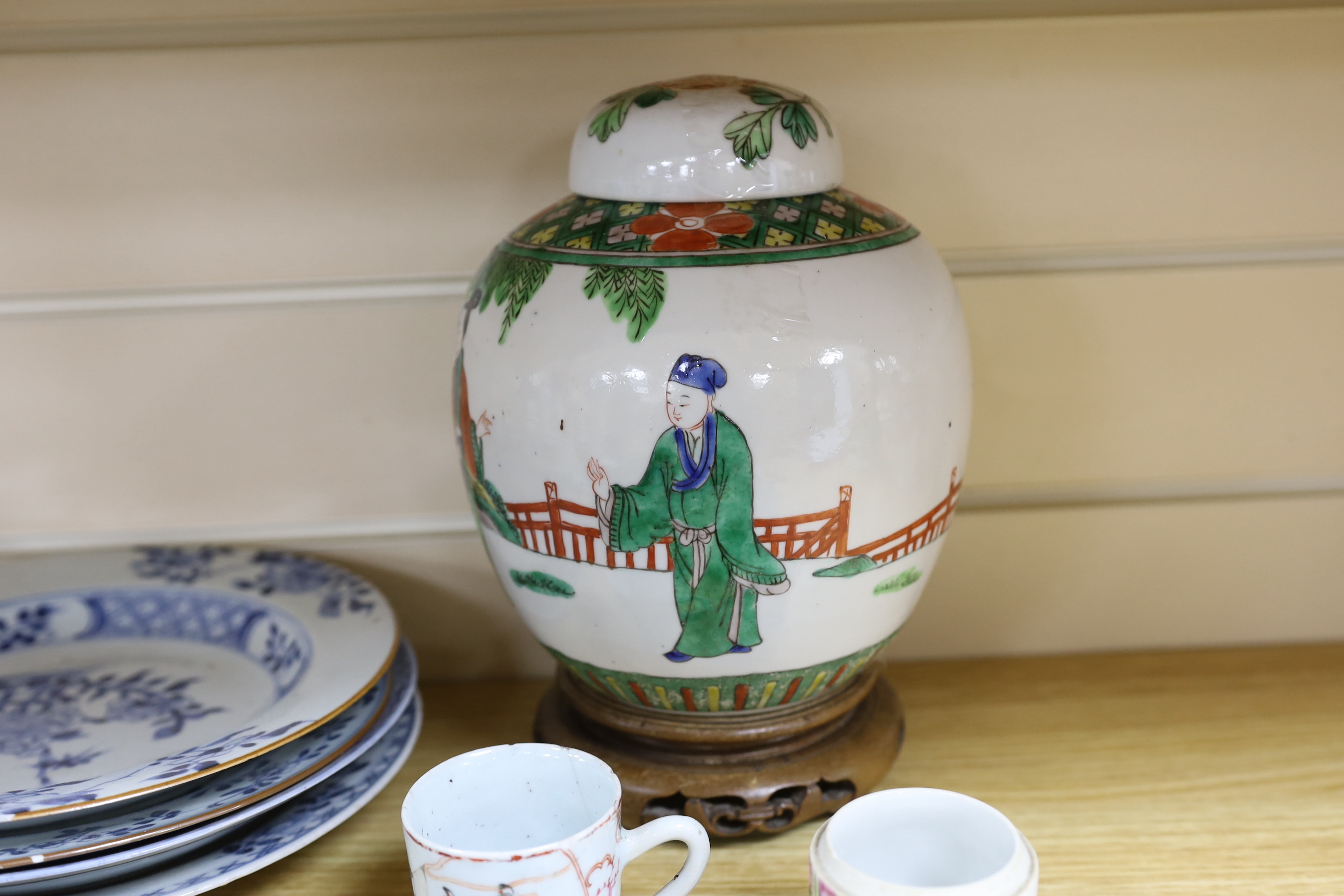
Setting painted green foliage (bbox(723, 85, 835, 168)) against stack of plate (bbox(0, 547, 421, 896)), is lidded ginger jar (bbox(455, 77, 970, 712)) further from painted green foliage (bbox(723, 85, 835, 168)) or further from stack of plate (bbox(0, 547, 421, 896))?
stack of plate (bbox(0, 547, 421, 896))

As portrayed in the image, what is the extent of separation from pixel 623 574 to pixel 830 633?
12 centimetres

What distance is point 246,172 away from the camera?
0.77 m

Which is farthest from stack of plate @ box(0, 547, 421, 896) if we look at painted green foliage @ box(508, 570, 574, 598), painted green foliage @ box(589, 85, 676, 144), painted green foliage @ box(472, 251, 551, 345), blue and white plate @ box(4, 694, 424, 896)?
painted green foliage @ box(589, 85, 676, 144)

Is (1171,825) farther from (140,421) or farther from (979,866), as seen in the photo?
(140,421)

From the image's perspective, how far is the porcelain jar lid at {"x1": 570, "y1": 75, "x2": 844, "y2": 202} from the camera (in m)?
0.58

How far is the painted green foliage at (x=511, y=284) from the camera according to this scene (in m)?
0.58

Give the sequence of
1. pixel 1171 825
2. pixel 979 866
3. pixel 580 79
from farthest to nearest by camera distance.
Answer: pixel 580 79 → pixel 1171 825 → pixel 979 866

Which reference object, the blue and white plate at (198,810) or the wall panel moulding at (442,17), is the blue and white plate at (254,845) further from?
the wall panel moulding at (442,17)

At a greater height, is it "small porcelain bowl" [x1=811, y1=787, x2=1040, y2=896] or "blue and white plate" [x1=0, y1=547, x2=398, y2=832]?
"small porcelain bowl" [x1=811, y1=787, x2=1040, y2=896]

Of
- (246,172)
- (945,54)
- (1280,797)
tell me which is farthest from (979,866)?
(246,172)

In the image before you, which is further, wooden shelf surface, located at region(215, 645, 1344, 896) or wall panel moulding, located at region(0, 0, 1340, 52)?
wall panel moulding, located at region(0, 0, 1340, 52)

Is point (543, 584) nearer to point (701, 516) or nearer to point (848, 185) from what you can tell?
point (701, 516)

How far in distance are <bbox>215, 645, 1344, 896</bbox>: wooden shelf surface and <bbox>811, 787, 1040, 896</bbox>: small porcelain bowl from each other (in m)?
0.08

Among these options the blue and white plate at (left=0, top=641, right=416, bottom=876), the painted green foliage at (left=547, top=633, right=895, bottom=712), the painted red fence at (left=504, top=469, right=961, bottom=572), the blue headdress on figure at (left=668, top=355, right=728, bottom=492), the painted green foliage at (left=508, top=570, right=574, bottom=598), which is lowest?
the blue and white plate at (left=0, top=641, right=416, bottom=876)
